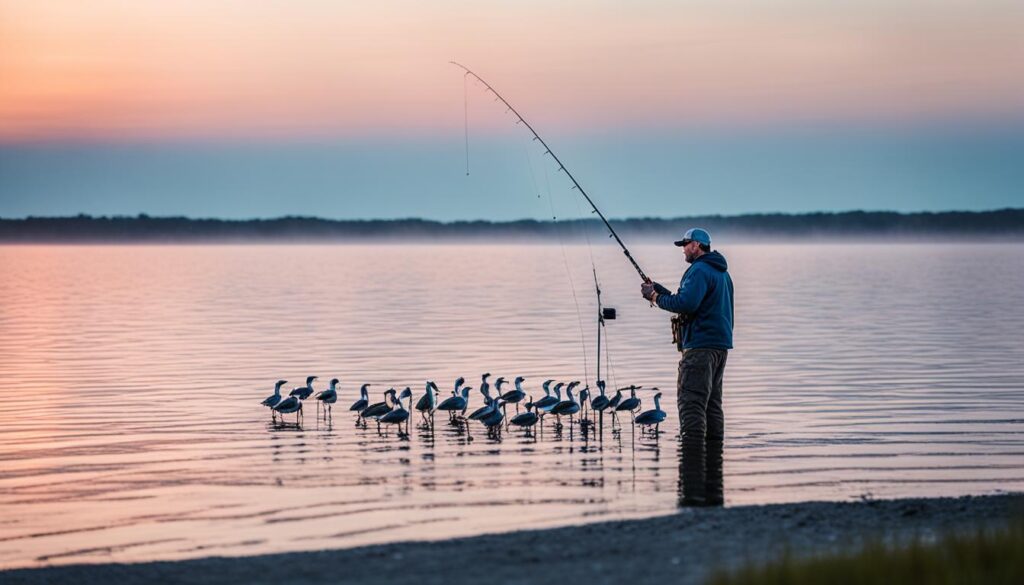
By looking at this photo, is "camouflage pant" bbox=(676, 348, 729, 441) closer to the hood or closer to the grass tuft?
the hood

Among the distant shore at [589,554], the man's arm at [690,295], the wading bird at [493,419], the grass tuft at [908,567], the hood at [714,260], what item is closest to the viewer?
the grass tuft at [908,567]

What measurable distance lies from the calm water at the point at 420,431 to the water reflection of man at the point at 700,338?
1.18ft

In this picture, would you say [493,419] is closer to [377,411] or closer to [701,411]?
[377,411]

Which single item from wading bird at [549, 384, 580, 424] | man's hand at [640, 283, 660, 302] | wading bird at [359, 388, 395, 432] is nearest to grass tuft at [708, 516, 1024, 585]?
man's hand at [640, 283, 660, 302]

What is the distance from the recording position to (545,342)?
36344mm

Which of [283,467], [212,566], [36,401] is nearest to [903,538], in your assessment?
[212,566]

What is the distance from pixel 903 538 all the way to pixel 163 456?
9.66 meters

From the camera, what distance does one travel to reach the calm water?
13.8 meters

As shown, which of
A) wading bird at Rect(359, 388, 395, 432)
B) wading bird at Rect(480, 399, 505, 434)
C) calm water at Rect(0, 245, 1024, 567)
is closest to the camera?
calm water at Rect(0, 245, 1024, 567)

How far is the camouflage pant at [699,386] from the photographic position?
16.8 m

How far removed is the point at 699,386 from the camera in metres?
16.9

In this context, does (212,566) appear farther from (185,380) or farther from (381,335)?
(381,335)

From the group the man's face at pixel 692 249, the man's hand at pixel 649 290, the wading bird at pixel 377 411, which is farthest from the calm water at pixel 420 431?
the man's face at pixel 692 249

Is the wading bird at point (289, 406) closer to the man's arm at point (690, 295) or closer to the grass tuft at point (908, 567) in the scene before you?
the man's arm at point (690, 295)
